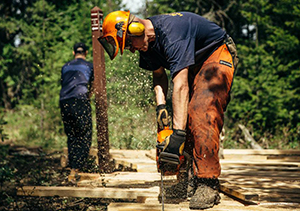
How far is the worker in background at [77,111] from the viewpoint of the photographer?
19.6ft

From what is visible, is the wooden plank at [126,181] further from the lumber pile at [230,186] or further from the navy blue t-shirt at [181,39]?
the navy blue t-shirt at [181,39]

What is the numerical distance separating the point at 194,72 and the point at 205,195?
3.81ft

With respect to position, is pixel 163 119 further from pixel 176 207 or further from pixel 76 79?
pixel 76 79

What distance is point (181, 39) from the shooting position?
2.98m

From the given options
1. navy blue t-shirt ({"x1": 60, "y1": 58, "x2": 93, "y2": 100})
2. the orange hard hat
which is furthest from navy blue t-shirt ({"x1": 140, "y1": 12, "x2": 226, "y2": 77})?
navy blue t-shirt ({"x1": 60, "y1": 58, "x2": 93, "y2": 100})

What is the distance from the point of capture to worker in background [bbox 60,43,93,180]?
599 cm

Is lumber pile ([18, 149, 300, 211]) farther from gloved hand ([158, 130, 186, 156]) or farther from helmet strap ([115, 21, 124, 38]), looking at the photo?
helmet strap ([115, 21, 124, 38])

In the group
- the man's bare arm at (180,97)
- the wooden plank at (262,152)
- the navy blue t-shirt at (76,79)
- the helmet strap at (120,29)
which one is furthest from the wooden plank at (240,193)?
the navy blue t-shirt at (76,79)

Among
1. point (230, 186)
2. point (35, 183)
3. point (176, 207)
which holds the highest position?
point (176, 207)

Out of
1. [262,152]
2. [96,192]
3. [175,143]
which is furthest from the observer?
[262,152]

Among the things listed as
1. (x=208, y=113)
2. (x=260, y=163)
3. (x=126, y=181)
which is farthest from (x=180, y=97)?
(x=260, y=163)

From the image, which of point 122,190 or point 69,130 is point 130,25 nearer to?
point 122,190

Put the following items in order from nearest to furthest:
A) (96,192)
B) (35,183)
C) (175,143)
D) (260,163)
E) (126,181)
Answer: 1. (175,143)
2. (96,192)
3. (126,181)
4. (260,163)
5. (35,183)

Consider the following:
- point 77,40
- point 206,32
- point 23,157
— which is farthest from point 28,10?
point 206,32
